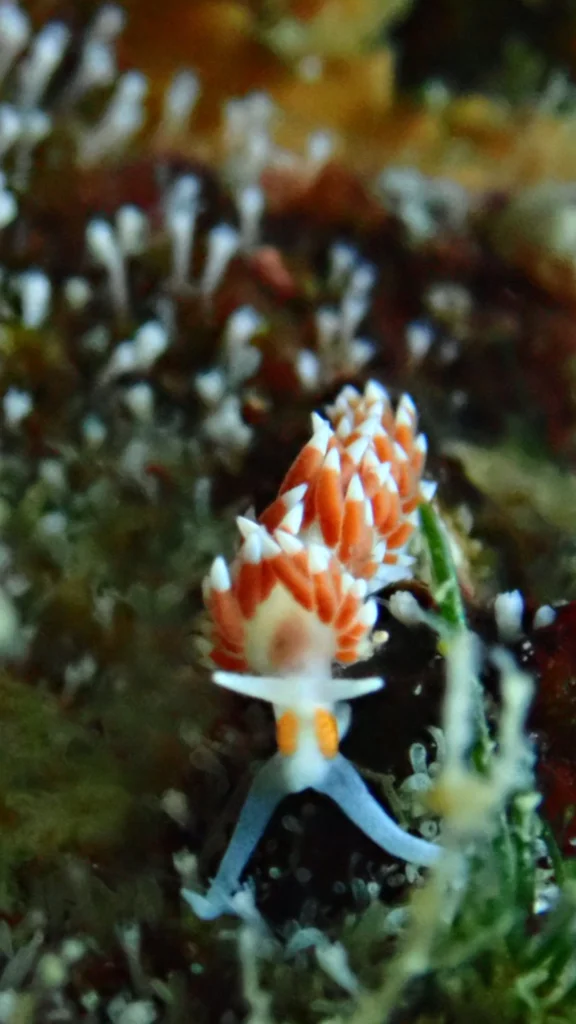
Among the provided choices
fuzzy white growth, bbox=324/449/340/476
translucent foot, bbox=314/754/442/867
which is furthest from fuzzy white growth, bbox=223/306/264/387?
translucent foot, bbox=314/754/442/867

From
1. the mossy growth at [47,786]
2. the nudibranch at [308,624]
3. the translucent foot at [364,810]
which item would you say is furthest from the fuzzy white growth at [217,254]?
the translucent foot at [364,810]

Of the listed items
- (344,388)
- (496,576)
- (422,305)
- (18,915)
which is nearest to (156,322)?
(344,388)

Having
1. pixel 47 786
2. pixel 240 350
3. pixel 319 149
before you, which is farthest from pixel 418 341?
pixel 47 786

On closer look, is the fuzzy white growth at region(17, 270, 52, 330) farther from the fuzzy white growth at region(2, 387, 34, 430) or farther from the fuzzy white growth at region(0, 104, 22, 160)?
the fuzzy white growth at region(0, 104, 22, 160)

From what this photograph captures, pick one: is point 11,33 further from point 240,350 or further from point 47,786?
point 47,786

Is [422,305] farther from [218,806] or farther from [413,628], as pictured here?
[218,806]

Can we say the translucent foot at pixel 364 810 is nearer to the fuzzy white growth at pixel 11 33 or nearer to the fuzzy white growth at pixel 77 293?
the fuzzy white growth at pixel 77 293
